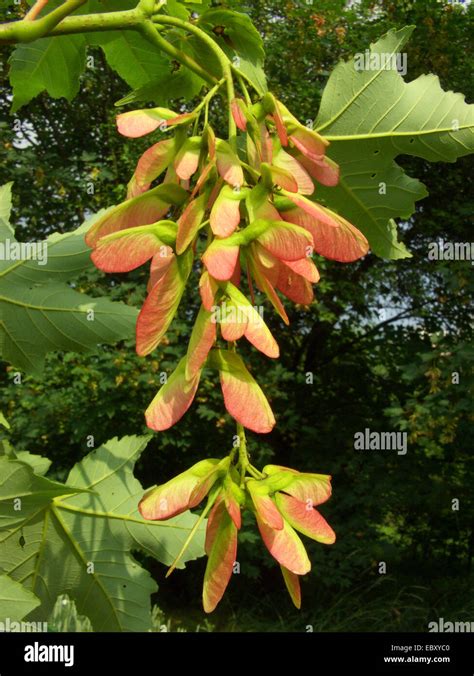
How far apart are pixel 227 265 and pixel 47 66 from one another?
1.49ft

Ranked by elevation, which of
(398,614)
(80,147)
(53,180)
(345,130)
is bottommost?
(398,614)

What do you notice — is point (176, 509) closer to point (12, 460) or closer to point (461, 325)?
point (12, 460)

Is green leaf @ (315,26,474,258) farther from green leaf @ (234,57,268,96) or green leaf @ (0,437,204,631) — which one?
green leaf @ (0,437,204,631)

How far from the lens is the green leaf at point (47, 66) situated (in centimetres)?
73

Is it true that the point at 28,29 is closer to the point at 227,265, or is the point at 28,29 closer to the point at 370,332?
the point at 227,265

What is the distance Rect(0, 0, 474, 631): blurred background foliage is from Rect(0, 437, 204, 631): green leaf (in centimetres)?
321

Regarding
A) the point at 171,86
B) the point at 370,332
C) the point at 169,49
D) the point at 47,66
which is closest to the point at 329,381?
the point at 370,332

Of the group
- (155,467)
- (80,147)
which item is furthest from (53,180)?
(155,467)

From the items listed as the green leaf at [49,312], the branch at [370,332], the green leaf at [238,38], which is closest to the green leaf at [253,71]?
the green leaf at [238,38]

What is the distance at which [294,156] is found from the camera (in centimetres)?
45

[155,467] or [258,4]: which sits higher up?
[258,4]

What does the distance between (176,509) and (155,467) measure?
176 inches

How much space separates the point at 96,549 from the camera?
70cm

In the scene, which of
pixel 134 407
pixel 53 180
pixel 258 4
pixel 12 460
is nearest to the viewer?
pixel 12 460
